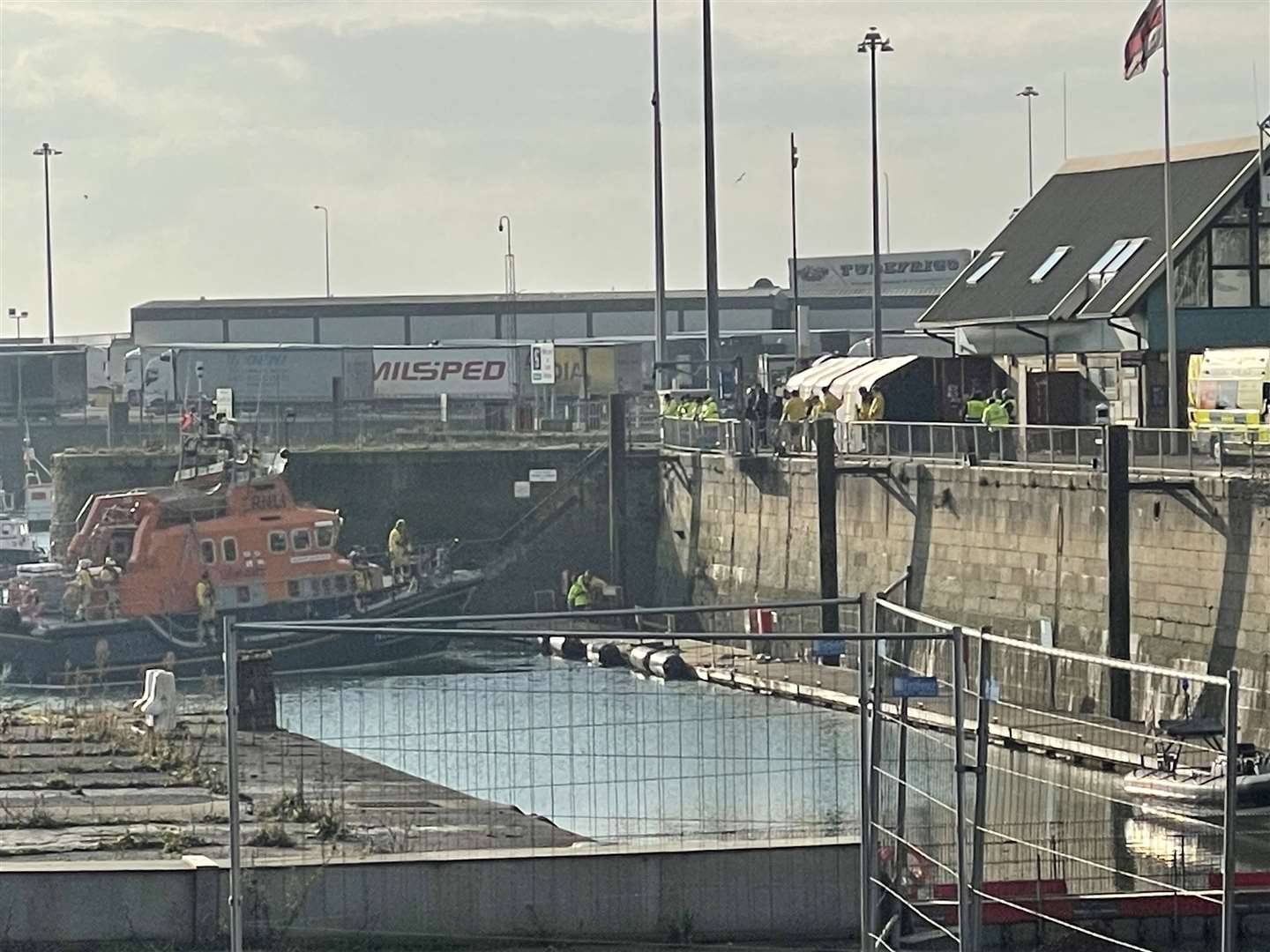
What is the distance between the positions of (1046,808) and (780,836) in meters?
5.68

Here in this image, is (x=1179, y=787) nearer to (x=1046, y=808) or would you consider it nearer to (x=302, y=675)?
(x=1046, y=808)

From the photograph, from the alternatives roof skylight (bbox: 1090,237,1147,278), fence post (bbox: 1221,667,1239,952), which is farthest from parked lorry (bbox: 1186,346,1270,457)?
fence post (bbox: 1221,667,1239,952)

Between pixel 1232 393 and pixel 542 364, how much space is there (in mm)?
41048

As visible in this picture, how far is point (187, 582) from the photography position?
2004 inches

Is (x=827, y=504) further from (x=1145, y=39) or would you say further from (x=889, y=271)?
(x=889, y=271)

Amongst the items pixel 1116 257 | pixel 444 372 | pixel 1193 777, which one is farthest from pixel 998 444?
pixel 444 372

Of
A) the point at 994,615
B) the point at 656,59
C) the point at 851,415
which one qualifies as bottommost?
the point at 994,615

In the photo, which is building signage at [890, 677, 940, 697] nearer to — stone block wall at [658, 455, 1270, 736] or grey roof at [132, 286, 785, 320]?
stone block wall at [658, 455, 1270, 736]

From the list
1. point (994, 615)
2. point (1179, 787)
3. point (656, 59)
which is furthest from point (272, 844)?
point (656, 59)

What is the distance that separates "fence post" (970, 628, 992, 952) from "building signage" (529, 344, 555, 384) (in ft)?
216

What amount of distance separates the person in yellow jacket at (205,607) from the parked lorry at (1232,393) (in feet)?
63.3

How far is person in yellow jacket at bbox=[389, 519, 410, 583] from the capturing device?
2230 inches

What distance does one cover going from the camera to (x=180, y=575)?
51000 millimetres

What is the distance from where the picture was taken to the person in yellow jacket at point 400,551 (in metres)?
56.6
